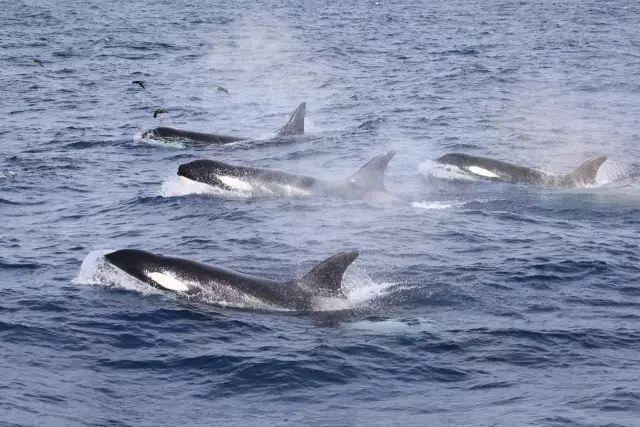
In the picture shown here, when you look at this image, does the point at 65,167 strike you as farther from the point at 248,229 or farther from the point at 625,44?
the point at 625,44

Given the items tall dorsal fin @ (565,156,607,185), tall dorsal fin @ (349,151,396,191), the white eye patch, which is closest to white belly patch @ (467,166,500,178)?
tall dorsal fin @ (565,156,607,185)

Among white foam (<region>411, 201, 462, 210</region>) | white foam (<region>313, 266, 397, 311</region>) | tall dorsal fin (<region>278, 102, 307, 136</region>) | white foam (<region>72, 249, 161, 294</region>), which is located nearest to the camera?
white foam (<region>313, 266, 397, 311</region>)

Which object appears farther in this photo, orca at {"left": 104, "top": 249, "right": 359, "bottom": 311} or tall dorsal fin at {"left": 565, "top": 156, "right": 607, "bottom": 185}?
tall dorsal fin at {"left": 565, "top": 156, "right": 607, "bottom": 185}

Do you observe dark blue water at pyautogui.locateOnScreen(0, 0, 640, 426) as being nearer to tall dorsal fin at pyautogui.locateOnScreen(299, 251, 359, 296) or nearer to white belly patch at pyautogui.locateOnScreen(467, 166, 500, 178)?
tall dorsal fin at pyautogui.locateOnScreen(299, 251, 359, 296)

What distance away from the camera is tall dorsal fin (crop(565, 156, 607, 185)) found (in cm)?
3188

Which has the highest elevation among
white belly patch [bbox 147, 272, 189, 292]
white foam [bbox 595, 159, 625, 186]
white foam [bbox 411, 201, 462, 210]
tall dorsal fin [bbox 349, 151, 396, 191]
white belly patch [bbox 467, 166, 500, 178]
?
tall dorsal fin [bbox 349, 151, 396, 191]

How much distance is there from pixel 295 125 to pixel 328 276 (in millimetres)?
21079

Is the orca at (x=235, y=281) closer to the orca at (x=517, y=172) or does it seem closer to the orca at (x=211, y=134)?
the orca at (x=517, y=172)

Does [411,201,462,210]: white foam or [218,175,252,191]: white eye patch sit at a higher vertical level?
[218,175,252,191]: white eye patch

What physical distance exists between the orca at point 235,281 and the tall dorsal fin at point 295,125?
64.7 feet

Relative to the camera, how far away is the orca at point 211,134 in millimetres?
37906

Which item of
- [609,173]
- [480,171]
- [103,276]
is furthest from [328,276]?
[609,173]

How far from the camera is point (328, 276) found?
20.0m

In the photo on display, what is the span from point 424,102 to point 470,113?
3.41 metres
